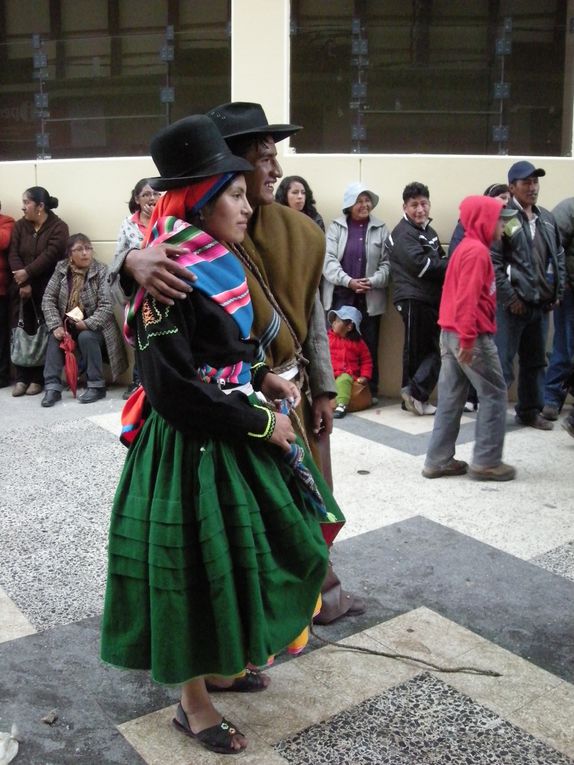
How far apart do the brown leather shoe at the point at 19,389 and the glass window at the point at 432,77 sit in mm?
3211

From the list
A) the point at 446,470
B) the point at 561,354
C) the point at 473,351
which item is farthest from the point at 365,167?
the point at 446,470

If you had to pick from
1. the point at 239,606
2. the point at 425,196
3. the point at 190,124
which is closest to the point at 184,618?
the point at 239,606

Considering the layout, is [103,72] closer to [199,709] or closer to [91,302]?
[91,302]

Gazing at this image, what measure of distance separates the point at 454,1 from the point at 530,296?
2897 mm

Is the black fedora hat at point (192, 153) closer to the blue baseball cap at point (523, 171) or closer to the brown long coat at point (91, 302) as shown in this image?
the blue baseball cap at point (523, 171)

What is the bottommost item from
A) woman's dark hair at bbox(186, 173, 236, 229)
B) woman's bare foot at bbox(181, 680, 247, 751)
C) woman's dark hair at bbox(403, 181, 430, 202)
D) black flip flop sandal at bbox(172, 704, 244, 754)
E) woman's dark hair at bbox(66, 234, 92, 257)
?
black flip flop sandal at bbox(172, 704, 244, 754)

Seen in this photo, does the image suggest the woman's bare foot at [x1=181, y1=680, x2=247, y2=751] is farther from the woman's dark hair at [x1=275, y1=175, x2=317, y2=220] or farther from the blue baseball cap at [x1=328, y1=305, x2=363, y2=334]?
the woman's dark hair at [x1=275, y1=175, x2=317, y2=220]

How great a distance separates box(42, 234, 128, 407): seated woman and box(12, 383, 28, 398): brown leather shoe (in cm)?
33

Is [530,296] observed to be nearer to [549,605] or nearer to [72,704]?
[549,605]

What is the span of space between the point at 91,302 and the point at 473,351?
3.90 m

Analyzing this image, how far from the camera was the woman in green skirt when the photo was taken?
242cm

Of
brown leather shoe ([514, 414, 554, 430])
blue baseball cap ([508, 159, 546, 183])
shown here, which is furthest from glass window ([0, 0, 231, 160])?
brown leather shoe ([514, 414, 554, 430])

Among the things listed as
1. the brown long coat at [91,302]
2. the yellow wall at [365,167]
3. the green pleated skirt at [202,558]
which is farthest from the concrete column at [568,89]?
the green pleated skirt at [202,558]

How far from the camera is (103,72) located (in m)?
8.35
